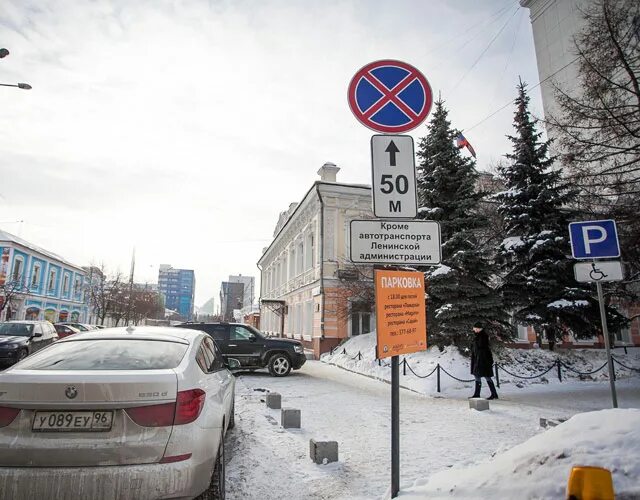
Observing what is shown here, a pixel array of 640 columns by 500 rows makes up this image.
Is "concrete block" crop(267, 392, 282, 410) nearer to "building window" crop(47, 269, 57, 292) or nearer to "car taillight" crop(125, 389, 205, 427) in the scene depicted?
"car taillight" crop(125, 389, 205, 427)

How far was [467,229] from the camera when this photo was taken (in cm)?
1359

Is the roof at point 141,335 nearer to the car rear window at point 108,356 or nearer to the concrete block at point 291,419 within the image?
the car rear window at point 108,356

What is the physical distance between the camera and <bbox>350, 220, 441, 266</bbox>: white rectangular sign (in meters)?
3.41

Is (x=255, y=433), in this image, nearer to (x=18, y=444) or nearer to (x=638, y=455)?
(x=18, y=444)

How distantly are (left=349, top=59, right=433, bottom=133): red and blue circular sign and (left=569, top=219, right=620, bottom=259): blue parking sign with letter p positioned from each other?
4.13 metres

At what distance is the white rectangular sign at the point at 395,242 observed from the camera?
3.41 m

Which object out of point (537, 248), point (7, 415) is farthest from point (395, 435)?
point (537, 248)

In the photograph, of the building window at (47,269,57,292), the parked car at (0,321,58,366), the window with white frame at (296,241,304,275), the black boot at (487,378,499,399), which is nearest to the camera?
the black boot at (487,378,499,399)

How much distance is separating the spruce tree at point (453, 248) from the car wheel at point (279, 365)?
16.2ft

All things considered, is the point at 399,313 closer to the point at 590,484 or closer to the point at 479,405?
the point at 590,484

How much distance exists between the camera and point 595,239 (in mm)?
6387

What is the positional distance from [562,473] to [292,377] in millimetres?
11611

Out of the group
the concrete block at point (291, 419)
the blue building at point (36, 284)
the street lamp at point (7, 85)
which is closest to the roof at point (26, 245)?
the blue building at point (36, 284)

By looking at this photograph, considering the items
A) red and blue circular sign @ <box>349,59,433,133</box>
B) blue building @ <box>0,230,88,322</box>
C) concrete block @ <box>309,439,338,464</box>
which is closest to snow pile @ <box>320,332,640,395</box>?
concrete block @ <box>309,439,338,464</box>
